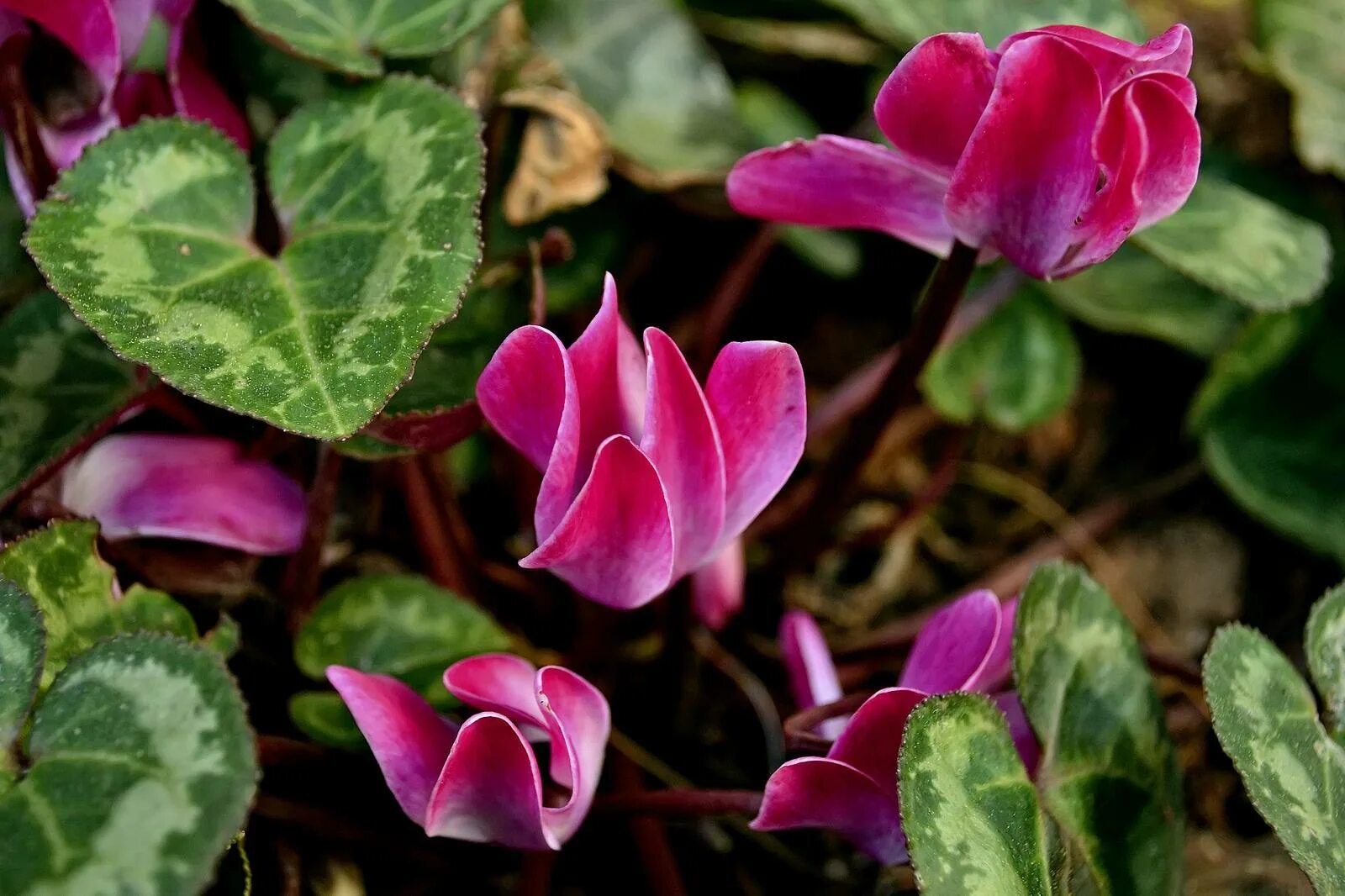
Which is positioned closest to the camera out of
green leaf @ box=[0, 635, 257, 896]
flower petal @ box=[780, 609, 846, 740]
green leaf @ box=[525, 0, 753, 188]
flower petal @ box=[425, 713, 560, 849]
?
green leaf @ box=[0, 635, 257, 896]

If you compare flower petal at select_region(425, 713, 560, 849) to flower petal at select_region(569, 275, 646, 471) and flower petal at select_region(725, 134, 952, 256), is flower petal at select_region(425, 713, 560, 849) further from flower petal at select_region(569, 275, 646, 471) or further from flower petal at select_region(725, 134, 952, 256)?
flower petal at select_region(725, 134, 952, 256)

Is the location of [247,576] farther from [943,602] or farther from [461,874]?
[943,602]

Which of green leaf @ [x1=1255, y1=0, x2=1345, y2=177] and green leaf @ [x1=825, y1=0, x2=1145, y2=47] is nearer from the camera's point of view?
green leaf @ [x1=825, y1=0, x2=1145, y2=47]

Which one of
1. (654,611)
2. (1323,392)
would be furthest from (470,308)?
(1323,392)

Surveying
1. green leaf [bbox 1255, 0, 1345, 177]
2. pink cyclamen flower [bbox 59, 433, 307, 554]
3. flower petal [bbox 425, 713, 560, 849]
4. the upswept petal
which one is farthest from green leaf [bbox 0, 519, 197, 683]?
green leaf [bbox 1255, 0, 1345, 177]

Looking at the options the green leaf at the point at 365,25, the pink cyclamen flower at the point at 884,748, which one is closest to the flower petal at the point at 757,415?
the pink cyclamen flower at the point at 884,748
